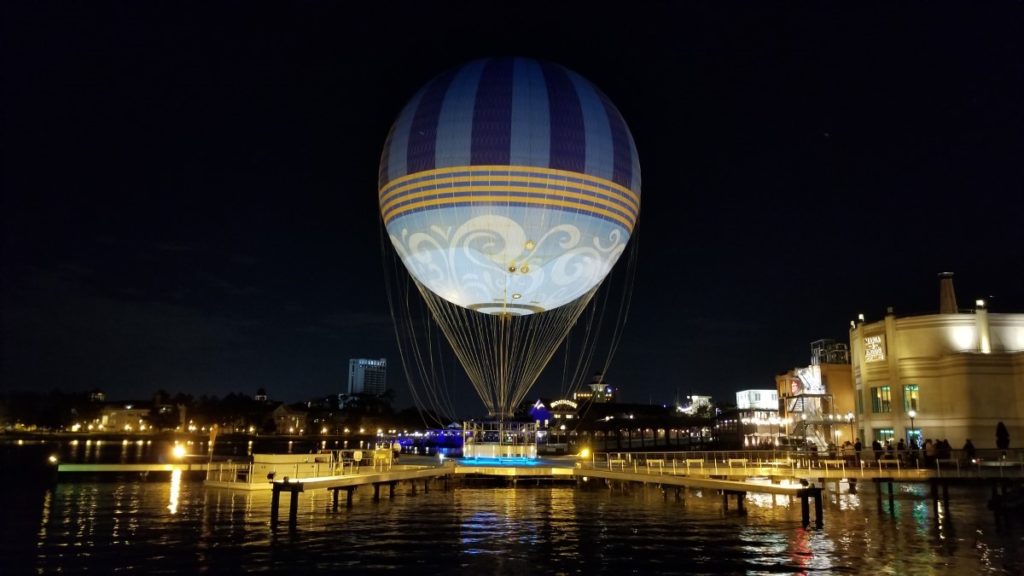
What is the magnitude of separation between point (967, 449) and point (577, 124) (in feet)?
67.7

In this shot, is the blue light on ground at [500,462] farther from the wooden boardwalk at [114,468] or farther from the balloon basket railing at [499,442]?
the wooden boardwalk at [114,468]

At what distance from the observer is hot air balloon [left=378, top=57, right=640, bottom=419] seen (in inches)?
933

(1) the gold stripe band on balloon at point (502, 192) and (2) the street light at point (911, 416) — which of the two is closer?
(1) the gold stripe band on balloon at point (502, 192)

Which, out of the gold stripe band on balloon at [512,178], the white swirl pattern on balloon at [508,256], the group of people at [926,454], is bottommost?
the group of people at [926,454]

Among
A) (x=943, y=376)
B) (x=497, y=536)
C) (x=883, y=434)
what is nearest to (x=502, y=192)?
(x=497, y=536)

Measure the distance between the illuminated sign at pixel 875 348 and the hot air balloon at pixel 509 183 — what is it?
20.9 metres

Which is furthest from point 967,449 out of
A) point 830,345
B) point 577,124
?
point 830,345

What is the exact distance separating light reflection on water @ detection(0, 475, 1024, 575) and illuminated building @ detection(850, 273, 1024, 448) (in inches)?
218

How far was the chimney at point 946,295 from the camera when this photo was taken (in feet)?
138

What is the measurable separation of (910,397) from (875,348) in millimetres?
3445

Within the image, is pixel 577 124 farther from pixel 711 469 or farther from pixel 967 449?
pixel 967 449

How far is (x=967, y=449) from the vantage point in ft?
95.7

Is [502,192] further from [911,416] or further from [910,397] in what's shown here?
[910,397]

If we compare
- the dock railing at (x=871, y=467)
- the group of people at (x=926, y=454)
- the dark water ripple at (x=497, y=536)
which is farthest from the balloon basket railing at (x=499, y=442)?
the group of people at (x=926, y=454)
